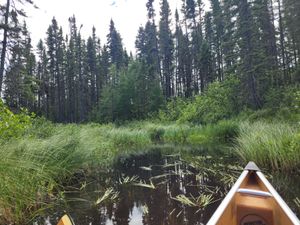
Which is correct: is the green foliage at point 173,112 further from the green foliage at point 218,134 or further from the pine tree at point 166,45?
the pine tree at point 166,45

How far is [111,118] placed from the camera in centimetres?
3284

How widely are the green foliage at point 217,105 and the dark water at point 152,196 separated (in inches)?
423

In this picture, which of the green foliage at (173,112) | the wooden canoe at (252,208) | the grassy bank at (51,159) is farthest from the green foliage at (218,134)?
the green foliage at (173,112)

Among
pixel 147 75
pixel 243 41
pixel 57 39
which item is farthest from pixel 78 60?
pixel 243 41

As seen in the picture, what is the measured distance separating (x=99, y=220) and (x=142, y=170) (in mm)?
4065

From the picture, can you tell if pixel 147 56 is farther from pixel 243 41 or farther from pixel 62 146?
pixel 62 146

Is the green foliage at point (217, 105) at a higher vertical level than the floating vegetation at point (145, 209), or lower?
higher

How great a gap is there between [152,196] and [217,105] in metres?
14.9

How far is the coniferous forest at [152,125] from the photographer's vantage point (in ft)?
14.4

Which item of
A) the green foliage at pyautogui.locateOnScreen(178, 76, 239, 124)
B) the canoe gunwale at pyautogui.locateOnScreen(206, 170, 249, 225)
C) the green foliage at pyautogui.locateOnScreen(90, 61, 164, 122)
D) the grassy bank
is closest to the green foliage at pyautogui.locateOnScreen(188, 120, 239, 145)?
the green foliage at pyautogui.locateOnScreen(178, 76, 239, 124)

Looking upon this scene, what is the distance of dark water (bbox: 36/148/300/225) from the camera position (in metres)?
4.03

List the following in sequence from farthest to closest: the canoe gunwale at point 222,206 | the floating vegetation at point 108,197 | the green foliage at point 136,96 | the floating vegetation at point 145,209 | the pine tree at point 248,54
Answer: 1. the green foliage at point 136,96
2. the pine tree at point 248,54
3. the floating vegetation at point 108,197
4. the floating vegetation at point 145,209
5. the canoe gunwale at point 222,206

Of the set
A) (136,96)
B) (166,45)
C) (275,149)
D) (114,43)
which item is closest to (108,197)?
A: (275,149)

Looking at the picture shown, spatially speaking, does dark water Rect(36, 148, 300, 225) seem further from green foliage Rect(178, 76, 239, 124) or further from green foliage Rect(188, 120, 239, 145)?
green foliage Rect(178, 76, 239, 124)
